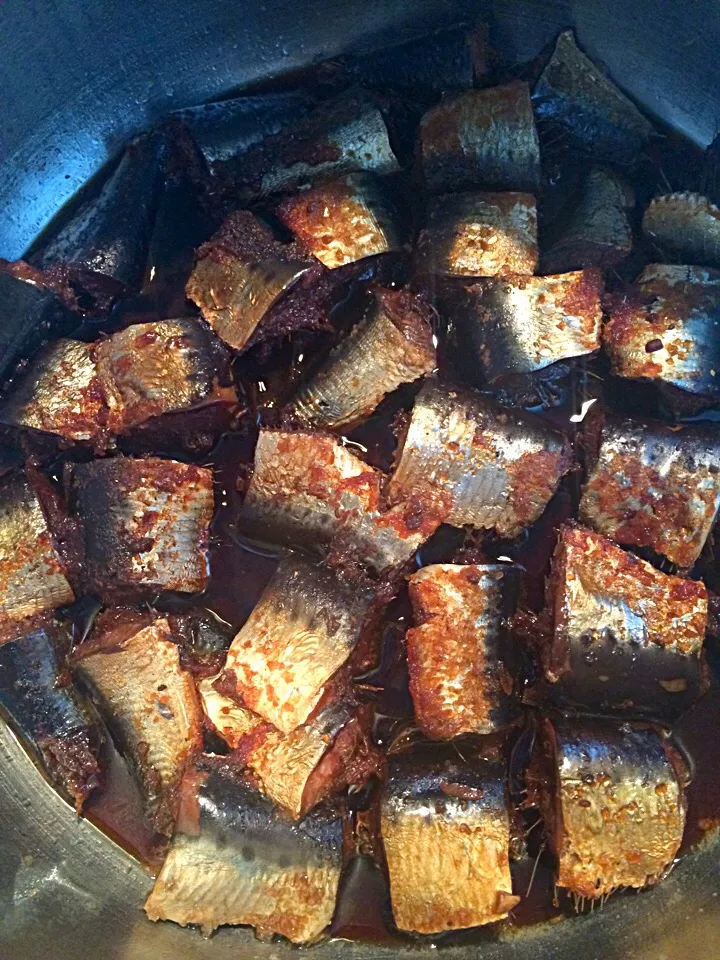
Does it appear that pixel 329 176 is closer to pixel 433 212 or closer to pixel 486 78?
pixel 433 212

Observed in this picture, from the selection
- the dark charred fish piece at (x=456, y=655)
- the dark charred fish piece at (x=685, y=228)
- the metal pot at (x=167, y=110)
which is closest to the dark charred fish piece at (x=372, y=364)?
the dark charred fish piece at (x=456, y=655)

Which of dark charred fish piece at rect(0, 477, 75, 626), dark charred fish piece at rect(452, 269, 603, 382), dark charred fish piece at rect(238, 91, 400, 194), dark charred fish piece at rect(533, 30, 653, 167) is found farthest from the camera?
dark charred fish piece at rect(533, 30, 653, 167)

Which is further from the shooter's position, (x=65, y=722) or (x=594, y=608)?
(x=65, y=722)

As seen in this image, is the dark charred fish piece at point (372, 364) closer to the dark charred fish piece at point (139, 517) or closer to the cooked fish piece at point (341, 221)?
the cooked fish piece at point (341, 221)

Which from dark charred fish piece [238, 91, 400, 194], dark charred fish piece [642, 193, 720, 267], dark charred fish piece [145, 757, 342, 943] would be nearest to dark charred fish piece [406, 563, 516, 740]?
dark charred fish piece [145, 757, 342, 943]

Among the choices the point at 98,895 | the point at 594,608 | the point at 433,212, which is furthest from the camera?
the point at 98,895

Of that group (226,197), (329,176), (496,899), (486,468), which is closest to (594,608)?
(486,468)

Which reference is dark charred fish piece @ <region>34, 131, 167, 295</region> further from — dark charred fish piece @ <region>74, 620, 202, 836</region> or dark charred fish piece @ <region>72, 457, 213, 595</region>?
dark charred fish piece @ <region>74, 620, 202, 836</region>
